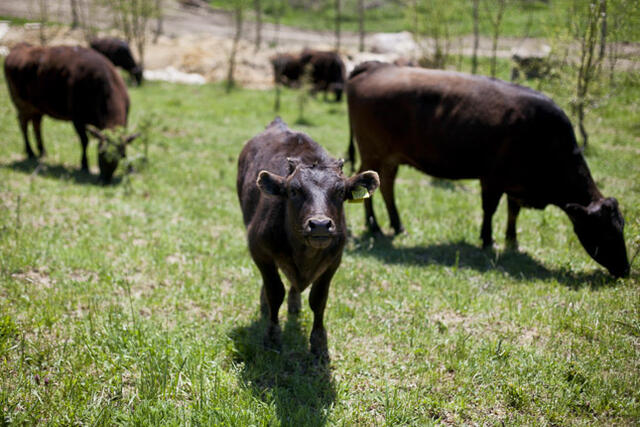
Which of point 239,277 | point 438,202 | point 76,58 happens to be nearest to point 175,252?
point 239,277

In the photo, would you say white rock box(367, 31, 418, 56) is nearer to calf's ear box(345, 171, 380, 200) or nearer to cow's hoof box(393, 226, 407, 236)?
cow's hoof box(393, 226, 407, 236)

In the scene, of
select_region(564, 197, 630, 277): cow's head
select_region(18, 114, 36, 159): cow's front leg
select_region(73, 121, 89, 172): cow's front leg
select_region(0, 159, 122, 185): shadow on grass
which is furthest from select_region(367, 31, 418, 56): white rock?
select_region(564, 197, 630, 277): cow's head

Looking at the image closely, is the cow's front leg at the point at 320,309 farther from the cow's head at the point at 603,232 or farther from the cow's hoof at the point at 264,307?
the cow's head at the point at 603,232

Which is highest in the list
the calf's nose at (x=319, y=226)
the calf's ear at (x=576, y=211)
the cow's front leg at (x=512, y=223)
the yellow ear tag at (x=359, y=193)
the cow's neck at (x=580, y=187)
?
the yellow ear tag at (x=359, y=193)

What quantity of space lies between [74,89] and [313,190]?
27.8ft

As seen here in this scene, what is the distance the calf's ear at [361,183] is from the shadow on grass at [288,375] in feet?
5.17

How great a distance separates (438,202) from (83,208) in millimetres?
6090

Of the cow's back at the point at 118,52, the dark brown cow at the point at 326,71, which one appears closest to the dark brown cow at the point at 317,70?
the dark brown cow at the point at 326,71

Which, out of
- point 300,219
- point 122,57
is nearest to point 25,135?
point 300,219

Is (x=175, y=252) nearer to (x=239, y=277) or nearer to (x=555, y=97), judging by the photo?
(x=239, y=277)

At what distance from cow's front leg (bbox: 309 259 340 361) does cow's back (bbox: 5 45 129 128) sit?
303 inches

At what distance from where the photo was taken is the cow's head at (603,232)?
6031 mm

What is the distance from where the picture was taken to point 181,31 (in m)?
34.3

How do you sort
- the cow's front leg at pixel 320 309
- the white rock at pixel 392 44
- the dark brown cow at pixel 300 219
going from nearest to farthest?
the dark brown cow at pixel 300 219 < the cow's front leg at pixel 320 309 < the white rock at pixel 392 44
